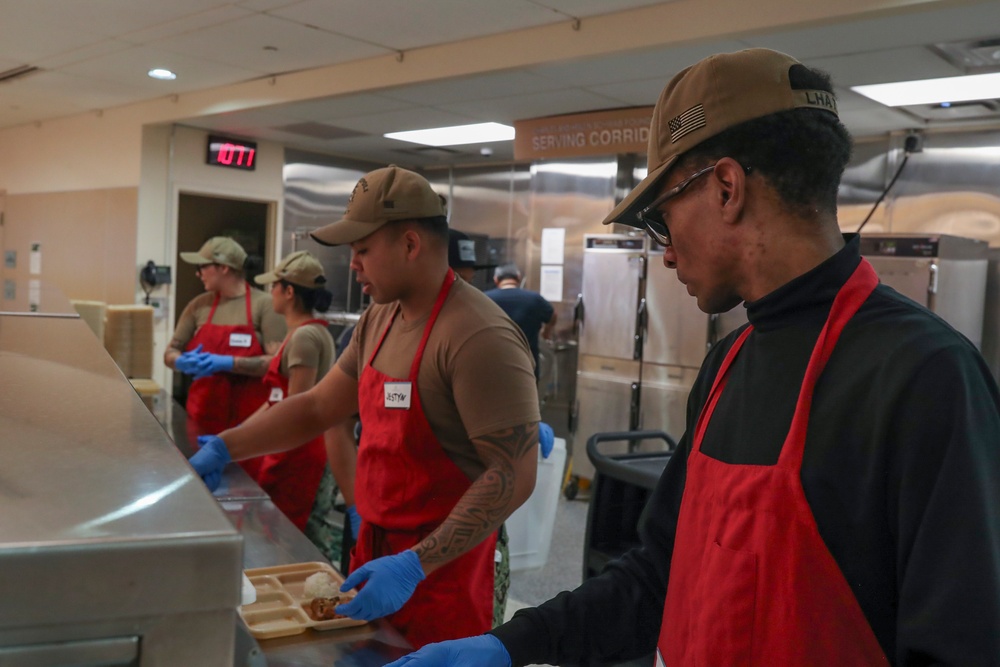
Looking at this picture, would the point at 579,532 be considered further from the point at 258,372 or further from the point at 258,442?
the point at 258,442

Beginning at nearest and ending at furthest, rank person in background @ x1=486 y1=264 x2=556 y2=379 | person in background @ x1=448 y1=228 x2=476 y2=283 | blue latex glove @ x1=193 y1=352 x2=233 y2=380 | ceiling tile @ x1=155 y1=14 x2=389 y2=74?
person in background @ x1=448 y1=228 x2=476 y2=283 < blue latex glove @ x1=193 y1=352 x2=233 y2=380 < ceiling tile @ x1=155 y1=14 x2=389 y2=74 < person in background @ x1=486 y1=264 x2=556 y2=379

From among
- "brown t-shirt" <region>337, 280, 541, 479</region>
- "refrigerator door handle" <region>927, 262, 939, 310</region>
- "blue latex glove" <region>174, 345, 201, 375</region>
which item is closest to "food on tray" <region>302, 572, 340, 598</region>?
"brown t-shirt" <region>337, 280, 541, 479</region>

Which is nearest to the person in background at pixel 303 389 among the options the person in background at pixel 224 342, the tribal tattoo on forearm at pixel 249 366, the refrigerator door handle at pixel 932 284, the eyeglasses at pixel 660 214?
the tribal tattoo on forearm at pixel 249 366

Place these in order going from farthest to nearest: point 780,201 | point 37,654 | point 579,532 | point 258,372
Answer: point 579,532 → point 258,372 → point 780,201 → point 37,654

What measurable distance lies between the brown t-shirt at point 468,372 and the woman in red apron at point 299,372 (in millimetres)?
1430

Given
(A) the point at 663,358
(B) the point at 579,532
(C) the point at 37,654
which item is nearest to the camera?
(C) the point at 37,654

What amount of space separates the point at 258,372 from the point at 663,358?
300 cm

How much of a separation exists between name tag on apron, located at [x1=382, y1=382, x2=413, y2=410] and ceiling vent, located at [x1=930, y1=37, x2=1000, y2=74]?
10.1 ft

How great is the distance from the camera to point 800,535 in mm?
917

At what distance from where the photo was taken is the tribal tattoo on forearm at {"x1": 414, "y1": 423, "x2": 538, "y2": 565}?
1744 millimetres

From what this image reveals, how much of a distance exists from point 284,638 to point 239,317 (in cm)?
321

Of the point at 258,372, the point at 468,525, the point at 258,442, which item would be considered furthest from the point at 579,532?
the point at 468,525

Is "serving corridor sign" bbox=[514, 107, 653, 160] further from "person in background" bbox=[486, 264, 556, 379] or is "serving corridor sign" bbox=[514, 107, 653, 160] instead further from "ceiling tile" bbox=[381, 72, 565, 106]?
"person in background" bbox=[486, 264, 556, 379]

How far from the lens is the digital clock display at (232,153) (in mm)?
7035
